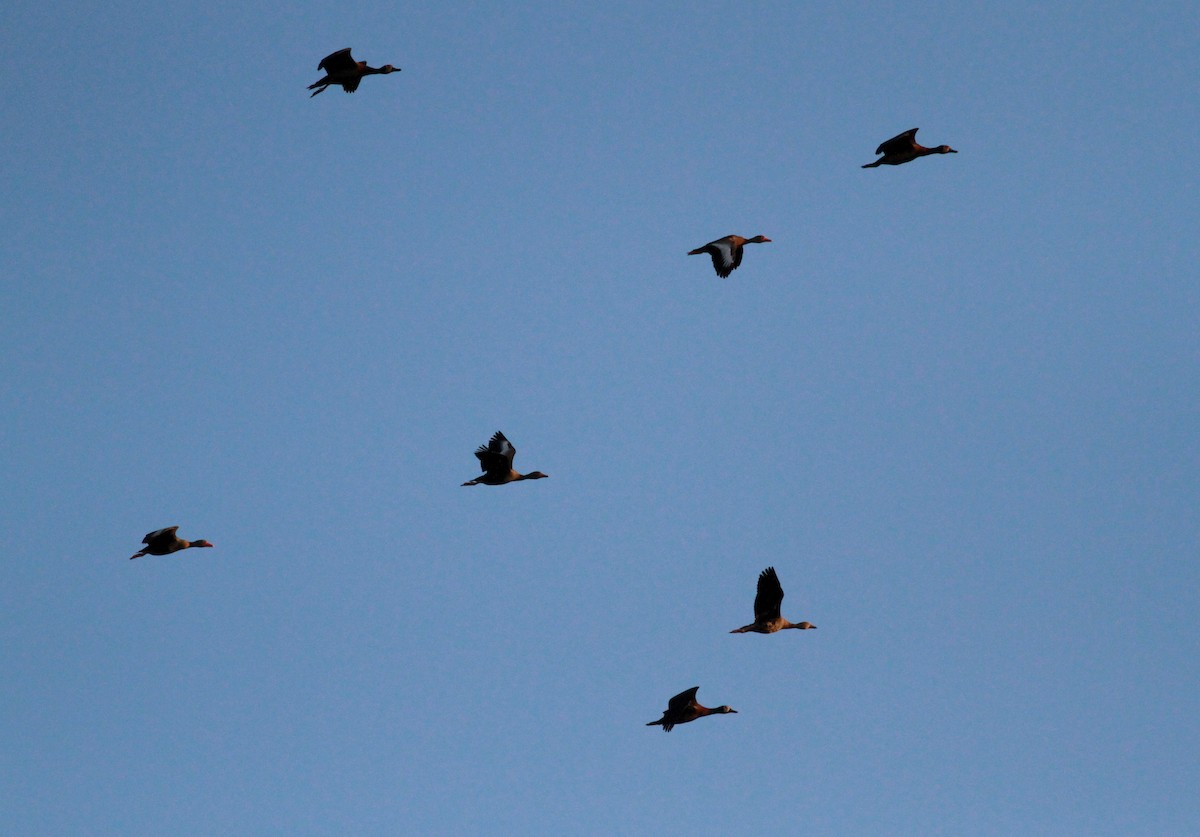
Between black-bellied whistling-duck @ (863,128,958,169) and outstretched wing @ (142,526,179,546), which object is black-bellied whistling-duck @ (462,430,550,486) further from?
black-bellied whistling-duck @ (863,128,958,169)

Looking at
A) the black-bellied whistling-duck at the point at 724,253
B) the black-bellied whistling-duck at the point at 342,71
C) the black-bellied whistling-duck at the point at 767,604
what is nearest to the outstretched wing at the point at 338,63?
the black-bellied whistling-duck at the point at 342,71

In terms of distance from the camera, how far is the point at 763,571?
36.9 m

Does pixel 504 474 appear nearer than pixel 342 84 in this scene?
No

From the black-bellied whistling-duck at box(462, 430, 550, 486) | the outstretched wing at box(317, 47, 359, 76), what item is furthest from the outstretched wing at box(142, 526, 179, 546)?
the outstretched wing at box(317, 47, 359, 76)

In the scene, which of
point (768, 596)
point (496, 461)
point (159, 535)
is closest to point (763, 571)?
point (768, 596)

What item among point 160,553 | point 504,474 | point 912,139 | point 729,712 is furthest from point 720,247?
point 160,553

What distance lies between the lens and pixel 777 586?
122 feet

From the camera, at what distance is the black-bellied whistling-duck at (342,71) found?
35.0 m

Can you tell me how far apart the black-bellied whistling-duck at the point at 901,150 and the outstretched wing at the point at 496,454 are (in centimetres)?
1058

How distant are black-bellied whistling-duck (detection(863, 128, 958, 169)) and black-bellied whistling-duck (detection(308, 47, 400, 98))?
11.5m

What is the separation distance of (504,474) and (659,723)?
7.15 m

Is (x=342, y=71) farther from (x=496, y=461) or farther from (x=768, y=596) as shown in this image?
(x=768, y=596)

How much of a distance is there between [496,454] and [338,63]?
973cm

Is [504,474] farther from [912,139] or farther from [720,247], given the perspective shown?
[912,139]
